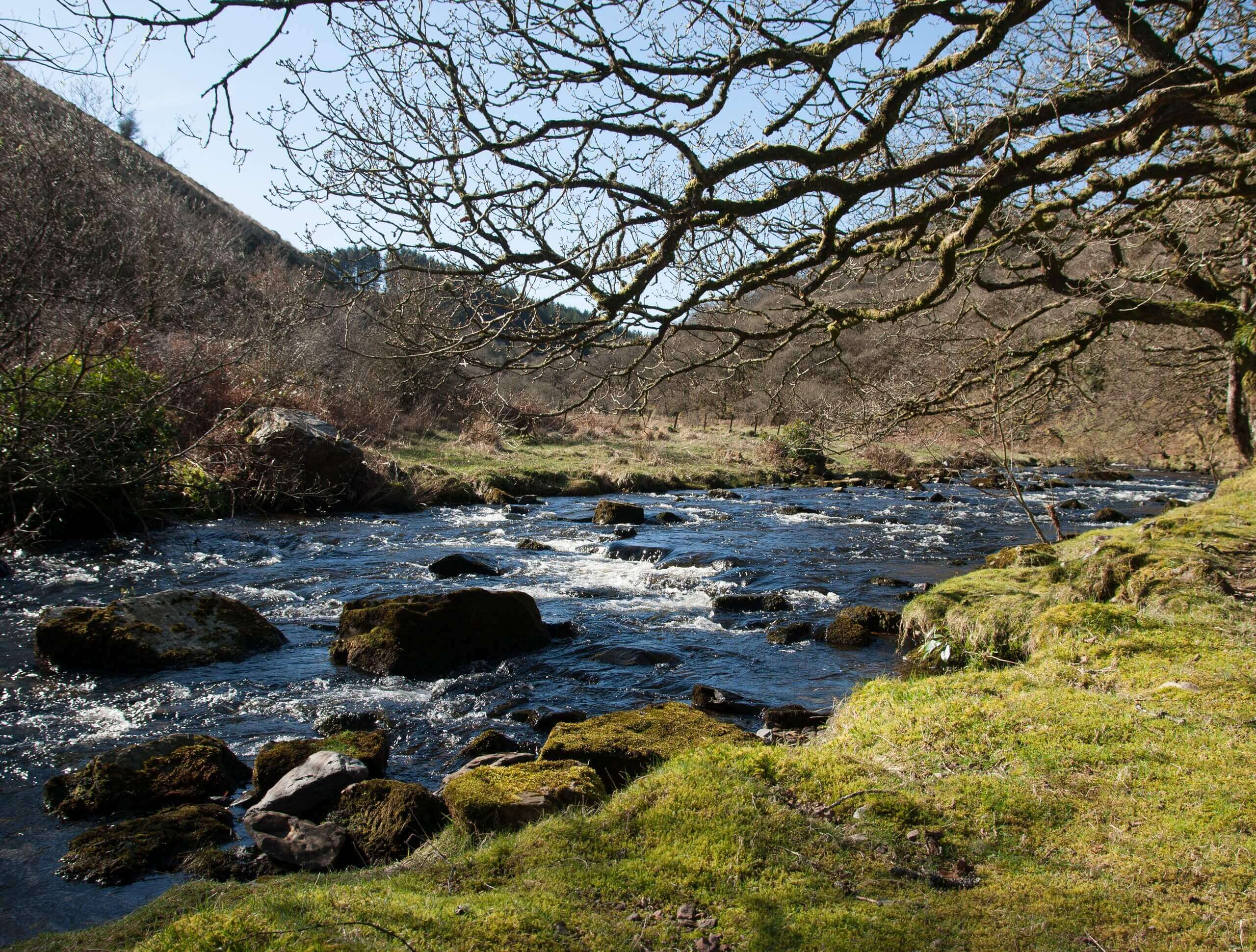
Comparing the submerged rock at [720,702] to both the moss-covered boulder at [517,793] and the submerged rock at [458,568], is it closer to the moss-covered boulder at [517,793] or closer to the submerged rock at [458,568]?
the moss-covered boulder at [517,793]

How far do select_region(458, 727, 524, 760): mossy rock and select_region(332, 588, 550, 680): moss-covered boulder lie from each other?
6.52 ft

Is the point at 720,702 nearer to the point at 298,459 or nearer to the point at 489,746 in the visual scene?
the point at 489,746

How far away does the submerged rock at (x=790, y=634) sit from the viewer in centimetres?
906

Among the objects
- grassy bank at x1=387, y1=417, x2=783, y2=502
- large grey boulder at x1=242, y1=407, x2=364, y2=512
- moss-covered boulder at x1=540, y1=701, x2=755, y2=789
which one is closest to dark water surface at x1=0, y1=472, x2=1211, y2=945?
large grey boulder at x1=242, y1=407, x2=364, y2=512

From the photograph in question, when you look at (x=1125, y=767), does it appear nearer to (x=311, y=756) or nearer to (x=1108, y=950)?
(x=1108, y=950)

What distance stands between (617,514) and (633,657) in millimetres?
8903

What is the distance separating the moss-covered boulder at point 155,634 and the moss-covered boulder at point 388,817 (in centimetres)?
404

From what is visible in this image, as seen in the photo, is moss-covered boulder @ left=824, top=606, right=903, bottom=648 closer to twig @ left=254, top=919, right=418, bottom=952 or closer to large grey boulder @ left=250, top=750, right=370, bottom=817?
large grey boulder @ left=250, top=750, right=370, bottom=817

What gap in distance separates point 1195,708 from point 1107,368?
488 inches

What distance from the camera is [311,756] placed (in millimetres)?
5305

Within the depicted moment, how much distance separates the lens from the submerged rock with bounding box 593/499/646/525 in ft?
56.4

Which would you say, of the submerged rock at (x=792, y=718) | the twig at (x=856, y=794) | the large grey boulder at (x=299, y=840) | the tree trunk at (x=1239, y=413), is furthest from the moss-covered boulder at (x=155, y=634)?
the tree trunk at (x=1239, y=413)

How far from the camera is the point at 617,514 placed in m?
17.4

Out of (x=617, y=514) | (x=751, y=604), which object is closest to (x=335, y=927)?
(x=751, y=604)
